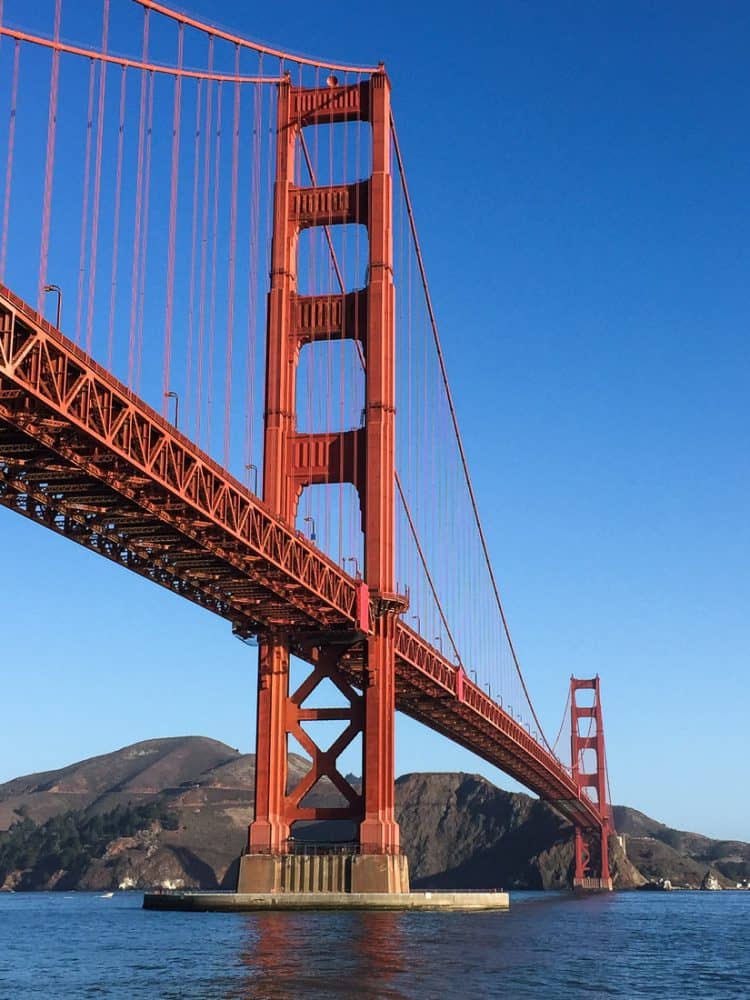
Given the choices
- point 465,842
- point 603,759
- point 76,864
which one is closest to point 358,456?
point 603,759

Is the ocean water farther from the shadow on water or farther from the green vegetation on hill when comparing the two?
the green vegetation on hill

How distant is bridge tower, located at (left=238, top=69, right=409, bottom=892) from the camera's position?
169ft

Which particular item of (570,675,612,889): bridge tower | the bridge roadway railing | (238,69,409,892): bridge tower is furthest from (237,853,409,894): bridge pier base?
(570,675,612,889): bridge tower

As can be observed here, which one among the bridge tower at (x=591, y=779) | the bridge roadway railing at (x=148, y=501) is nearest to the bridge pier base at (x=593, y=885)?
the bridge tower at (x=591, y=779)

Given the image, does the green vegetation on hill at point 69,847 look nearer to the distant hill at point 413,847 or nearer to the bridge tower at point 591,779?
the distant hill at point 413,847

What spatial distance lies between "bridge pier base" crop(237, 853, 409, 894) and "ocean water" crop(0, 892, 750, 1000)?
6.40 ft

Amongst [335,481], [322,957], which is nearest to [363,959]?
[322,957]

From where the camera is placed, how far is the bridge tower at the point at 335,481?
51.5m

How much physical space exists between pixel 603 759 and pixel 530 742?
5181 cm

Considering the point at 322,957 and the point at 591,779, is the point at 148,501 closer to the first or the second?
the point at 322,957

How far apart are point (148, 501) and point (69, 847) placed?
16341 cm

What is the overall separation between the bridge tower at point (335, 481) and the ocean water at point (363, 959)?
11.6 ft

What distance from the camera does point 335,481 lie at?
53.8 metres

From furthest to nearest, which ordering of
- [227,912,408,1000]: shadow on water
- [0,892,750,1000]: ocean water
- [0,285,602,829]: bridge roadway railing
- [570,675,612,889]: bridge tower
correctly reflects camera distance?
[570,675,612,889]: bridge tower → [0,285,602,829]: bridge roadway railing → [0,892,750,1000]: ocean water → [227,912,408,1000]: shadow on water
